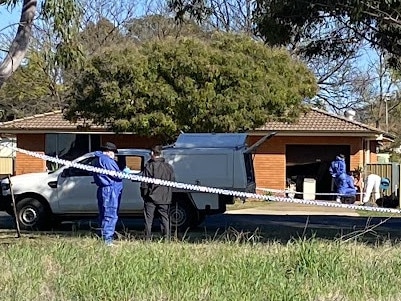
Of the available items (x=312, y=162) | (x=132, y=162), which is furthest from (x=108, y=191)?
(x=312, y=162)

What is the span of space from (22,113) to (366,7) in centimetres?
3484

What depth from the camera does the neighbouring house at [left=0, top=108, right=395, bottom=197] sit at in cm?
3422

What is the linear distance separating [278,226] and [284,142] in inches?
636

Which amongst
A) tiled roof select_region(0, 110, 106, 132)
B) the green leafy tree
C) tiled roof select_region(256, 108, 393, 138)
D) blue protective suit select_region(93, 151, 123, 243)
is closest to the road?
blue protective suit select_region(93, 151, 123, 243)

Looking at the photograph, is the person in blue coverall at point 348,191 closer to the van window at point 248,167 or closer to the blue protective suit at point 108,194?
the van window at point 248,167

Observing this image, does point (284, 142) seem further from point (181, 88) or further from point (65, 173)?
point (65, 173)

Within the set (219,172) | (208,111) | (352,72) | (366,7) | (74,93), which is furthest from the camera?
(352,72)

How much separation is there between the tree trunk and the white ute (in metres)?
4.21

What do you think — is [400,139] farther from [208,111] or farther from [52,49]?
[52,49]

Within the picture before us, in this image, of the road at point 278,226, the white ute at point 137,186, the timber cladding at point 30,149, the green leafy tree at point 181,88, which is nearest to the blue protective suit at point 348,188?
the green leafy tree at point 181,88

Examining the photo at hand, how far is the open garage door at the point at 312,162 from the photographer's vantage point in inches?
1378

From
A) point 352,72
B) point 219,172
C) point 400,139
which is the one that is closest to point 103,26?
point 352,72

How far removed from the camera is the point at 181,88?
1063 inches

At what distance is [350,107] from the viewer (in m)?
48.4
